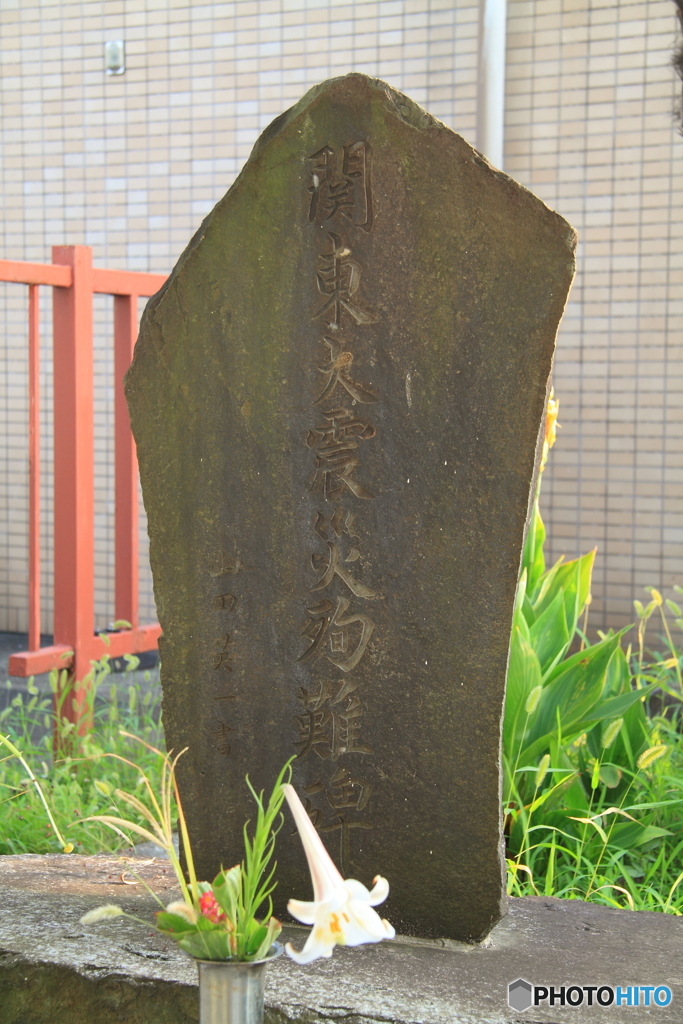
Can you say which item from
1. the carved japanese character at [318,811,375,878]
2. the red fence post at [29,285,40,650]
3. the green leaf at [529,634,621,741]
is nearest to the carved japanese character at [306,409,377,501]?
the carved japanese character at [318,811,375,878]

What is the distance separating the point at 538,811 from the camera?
2734mm

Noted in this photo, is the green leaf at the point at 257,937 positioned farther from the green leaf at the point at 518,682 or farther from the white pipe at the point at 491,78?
the white pipe at the point at 491,78

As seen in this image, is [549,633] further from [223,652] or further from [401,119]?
[401,119]

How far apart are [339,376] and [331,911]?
1064mm

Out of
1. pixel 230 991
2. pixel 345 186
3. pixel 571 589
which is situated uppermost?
pixel 345 186

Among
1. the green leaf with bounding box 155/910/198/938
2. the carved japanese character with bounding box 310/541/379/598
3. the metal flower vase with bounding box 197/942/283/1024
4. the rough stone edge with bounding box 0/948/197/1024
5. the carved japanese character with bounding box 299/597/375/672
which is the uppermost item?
the carved japanese character with bounding box 310/541/379/598

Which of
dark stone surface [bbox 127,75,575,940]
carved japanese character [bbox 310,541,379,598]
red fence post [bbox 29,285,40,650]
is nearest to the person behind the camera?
dark stone surface [bbox 127,75,575,940]

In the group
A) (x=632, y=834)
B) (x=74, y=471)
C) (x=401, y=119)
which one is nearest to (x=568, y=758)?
(x=632, y=834)

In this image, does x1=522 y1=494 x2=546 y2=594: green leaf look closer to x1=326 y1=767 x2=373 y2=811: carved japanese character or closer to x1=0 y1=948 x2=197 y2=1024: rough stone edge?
x1=326 y1=767 x2=373 y2=811: carved japanese character

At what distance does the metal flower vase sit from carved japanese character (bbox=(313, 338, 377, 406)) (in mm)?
1047

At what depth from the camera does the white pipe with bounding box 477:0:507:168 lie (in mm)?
4535

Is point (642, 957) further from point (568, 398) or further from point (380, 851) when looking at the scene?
point (568, 398)

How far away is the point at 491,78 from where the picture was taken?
15.0 ft

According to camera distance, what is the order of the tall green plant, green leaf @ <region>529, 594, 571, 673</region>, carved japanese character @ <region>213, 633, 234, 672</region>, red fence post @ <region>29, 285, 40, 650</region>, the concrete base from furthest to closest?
1. red fence post @ <region>29, 285, 40, 650</region>
2. green leaf @ <region>529, 594, 571, 673</region>
3. the tall green plant
4. carved japanese character @ <region>213, 633, 234, 672</region>
5. the concrete base
